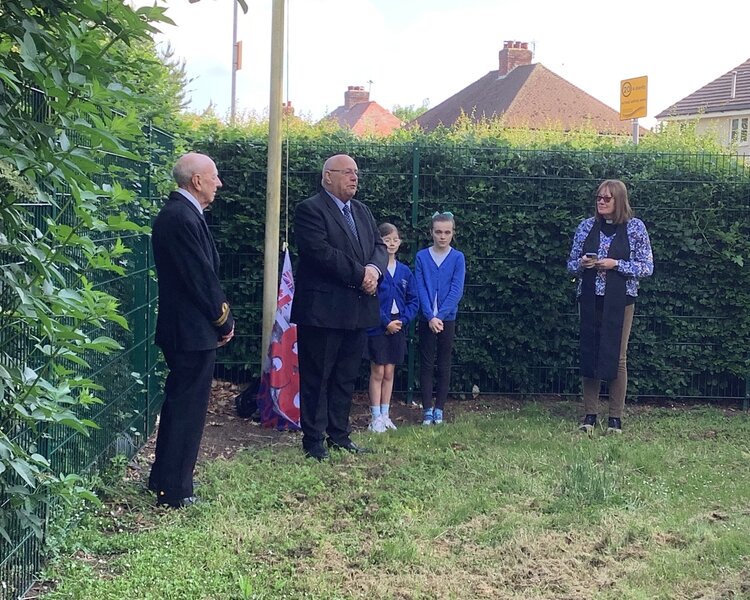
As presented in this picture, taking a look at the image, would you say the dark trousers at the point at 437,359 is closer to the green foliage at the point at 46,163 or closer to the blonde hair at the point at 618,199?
the blonde hair at the point at 618,199

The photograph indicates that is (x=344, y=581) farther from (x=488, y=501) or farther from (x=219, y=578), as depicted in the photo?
(x=488, y=501)

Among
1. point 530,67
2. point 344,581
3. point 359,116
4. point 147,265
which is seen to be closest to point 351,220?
point 147,265

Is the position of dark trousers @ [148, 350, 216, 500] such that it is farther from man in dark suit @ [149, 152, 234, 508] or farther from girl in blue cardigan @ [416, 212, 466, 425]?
girl in blue cardigan @ [416, 212, 466, 425]

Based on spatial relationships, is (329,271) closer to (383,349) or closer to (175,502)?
(383,349)

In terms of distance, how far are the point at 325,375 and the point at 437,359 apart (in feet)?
5.64

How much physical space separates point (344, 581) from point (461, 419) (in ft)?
Result: 12.9

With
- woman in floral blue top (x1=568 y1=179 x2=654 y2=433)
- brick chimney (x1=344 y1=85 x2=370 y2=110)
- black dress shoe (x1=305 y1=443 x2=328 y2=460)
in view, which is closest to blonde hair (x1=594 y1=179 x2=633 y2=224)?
woman in floral blue top (x1=568 y1=179 x2=654 y2=433)

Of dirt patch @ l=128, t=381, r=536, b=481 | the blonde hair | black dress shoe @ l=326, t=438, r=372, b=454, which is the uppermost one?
the blonde hair

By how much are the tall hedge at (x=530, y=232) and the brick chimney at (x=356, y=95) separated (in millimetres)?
58148

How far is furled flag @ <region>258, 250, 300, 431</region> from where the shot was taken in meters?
7.50

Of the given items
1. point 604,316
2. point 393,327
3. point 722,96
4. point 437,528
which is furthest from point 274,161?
point 722,96

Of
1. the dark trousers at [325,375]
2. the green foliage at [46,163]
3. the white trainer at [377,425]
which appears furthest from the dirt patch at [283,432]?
the green foliage at [46,163]

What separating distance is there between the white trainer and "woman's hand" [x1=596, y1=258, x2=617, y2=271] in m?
2.32

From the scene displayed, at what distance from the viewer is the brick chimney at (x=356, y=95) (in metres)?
65.2
